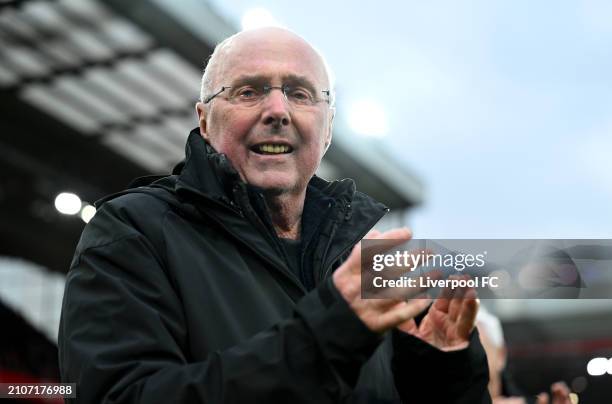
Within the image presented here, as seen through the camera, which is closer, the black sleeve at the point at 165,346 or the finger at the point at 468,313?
the black sleeve at the point at 165,346

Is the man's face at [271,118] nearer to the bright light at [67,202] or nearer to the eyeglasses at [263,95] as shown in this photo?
the eyeglasses at [263,95]

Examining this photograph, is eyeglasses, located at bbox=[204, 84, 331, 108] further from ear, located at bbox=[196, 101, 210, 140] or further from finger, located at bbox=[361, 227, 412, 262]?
finger, located at bbox=[361, 227, 412, 262]

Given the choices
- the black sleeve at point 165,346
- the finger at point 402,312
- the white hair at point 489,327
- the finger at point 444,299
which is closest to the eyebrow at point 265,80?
the black sleeve at point 165,346

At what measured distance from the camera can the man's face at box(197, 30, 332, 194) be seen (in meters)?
2.01

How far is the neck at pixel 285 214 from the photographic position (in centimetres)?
201

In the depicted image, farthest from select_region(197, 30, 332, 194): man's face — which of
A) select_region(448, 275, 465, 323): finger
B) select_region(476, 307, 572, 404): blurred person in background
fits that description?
select_region(476, 307, 572, 404): blurred person in background

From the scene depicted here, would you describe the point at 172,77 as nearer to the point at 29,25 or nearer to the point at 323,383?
the point at 29,25

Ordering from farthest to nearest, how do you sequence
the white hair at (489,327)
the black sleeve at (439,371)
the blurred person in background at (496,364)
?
1. the white hair at (489,327)
2. the blurred person in background at (496,364)
3. the black sleeve at (439,371)

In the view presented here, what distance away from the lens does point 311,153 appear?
2068 mm

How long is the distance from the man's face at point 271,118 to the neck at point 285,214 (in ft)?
0.05

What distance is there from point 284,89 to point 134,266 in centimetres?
57

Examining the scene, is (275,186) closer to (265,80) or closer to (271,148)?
(271,148)

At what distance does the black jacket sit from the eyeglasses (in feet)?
0.51

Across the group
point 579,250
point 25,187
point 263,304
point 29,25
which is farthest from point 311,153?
point 25,187
